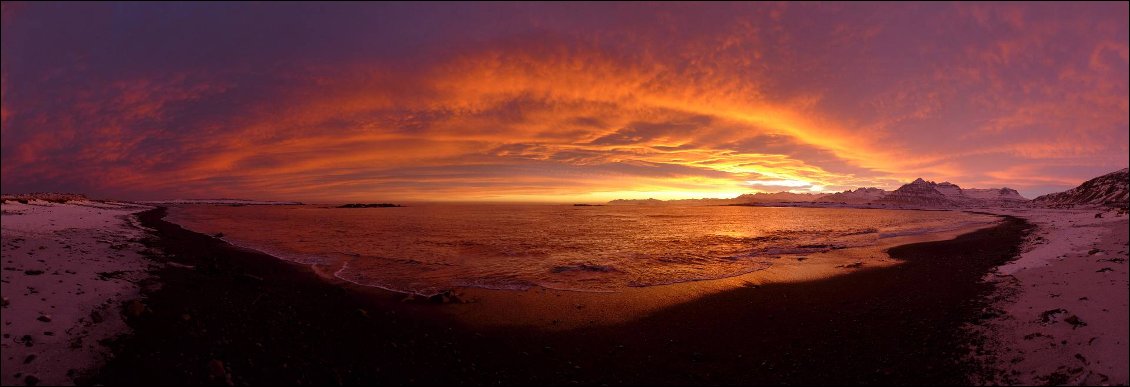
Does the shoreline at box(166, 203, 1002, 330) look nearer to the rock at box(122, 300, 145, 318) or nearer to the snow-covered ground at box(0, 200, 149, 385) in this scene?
the rock at box(122, 300, 145, 318)

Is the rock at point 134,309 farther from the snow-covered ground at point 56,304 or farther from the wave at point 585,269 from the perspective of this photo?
the wave at point 585,269

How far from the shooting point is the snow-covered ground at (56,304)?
6637 mm

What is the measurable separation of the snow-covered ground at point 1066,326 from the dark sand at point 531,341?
0.74 metres

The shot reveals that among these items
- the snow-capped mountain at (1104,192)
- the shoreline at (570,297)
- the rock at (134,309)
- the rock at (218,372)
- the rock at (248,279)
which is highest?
the snow-capped mountain at (1104,192)

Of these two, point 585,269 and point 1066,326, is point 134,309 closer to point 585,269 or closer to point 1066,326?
point 585,269

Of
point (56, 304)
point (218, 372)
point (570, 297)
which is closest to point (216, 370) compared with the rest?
point (218, 372)

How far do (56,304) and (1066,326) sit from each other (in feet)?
71.4

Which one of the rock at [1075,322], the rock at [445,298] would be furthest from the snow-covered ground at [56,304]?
the rock at [1075,322]

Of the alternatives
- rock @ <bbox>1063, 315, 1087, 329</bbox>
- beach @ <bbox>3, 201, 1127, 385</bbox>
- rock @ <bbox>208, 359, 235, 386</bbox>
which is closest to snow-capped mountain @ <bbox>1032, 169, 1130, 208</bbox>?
beach @ <bbox>3, 201, 1127, 385</bbox>

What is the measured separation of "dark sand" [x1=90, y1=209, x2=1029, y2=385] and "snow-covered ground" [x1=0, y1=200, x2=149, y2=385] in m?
0.48

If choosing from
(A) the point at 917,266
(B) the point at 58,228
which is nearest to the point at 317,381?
(B) the point at 58,228

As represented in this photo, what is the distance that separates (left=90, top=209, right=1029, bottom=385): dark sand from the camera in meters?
7.74

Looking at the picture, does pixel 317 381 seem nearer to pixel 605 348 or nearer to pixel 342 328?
pixel 342 328

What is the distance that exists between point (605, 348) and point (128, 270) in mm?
15818
